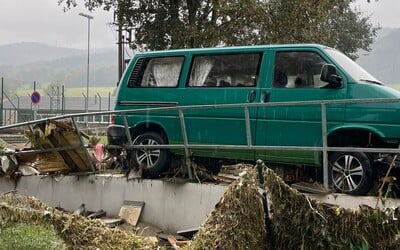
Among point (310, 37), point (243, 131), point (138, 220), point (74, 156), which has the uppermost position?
point (310, 37)

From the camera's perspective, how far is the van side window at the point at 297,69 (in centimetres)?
657

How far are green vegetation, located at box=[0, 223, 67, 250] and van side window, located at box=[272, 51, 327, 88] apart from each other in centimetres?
351

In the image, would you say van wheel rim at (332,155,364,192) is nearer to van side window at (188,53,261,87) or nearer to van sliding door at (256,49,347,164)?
van sliding door at (256,49,347,164)

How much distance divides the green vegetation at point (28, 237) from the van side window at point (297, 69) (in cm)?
351

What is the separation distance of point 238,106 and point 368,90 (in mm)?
1592

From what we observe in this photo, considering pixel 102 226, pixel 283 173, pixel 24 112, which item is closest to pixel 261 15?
pixel 283 173

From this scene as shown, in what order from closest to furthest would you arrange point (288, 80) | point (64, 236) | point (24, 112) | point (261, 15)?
point (64, 236)
point (288, 80)
point (261, 15)
point (24, 112)

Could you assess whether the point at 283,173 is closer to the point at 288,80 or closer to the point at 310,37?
the point at 288,80

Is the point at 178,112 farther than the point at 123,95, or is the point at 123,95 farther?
the point at 123,95

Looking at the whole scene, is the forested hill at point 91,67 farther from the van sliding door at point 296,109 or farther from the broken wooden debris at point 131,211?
the broken wooden debris at point 131,211

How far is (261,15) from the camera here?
47.6 feet

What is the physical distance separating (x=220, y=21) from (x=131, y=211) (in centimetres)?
934

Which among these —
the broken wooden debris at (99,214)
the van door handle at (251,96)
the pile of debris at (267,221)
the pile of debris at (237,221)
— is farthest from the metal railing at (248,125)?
the pile of debris at (237,221)

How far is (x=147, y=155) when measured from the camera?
773 centimetres
